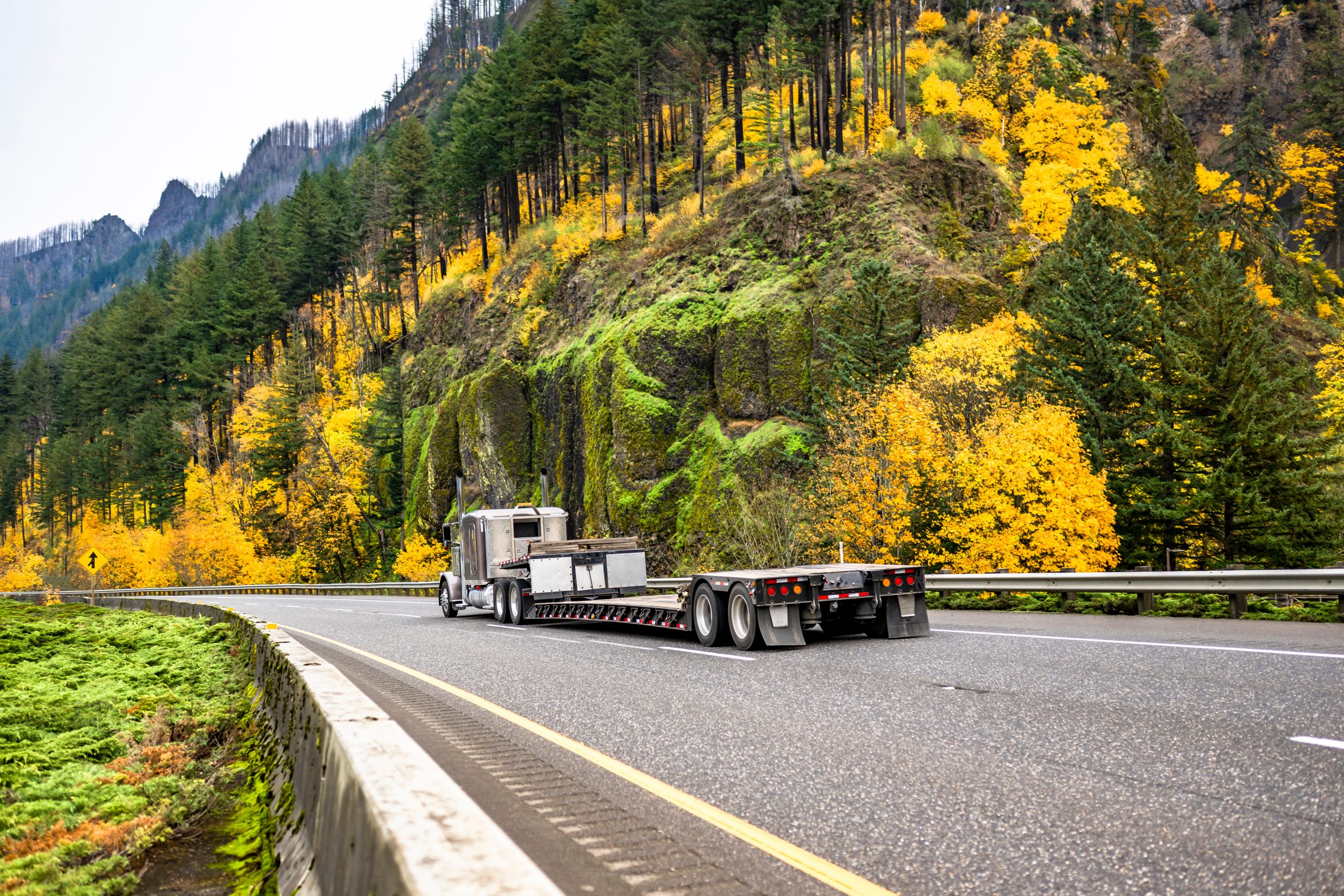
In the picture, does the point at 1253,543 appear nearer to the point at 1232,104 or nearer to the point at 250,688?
the point at 250,688

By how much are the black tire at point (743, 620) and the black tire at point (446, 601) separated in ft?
41.9

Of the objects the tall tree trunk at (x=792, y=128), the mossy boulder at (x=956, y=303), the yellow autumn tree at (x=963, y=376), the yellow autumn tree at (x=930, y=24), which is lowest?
the yellow autumn tree at (x=963, y=376)

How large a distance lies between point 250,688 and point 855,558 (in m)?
21.1

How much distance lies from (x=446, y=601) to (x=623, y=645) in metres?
11.5

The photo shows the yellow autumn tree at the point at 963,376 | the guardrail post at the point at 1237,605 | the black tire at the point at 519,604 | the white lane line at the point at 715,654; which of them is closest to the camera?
the white lane line at the point at 715,654

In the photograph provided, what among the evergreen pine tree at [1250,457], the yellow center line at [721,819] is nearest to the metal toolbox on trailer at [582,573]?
the yellow center line at [721,819]

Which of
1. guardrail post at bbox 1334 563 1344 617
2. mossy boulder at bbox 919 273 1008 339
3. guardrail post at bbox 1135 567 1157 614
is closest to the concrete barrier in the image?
guardrail post at bbox 1334 563 1344 617

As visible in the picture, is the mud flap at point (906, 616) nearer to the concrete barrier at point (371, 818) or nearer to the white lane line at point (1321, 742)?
the white lane line at point (1321, 742)

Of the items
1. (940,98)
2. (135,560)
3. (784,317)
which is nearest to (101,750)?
(784,317)

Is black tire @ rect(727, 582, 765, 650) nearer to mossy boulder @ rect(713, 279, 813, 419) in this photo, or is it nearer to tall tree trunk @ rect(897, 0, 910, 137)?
mossy boulder @ rect(713, 279, 813, 419)

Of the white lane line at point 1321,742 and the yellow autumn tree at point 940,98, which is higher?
the yellow autumn tree at point 940,98

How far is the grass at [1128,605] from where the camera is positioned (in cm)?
1295

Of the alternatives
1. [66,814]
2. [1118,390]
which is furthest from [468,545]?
[1118,390]

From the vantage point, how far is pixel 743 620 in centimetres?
1243
